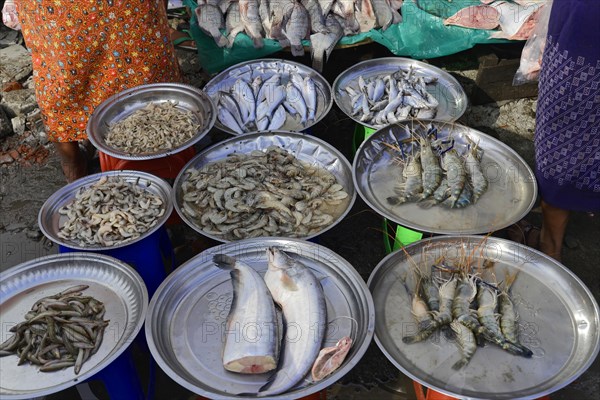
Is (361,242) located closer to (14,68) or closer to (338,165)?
(338,165)

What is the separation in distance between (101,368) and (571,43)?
3164 millimetres

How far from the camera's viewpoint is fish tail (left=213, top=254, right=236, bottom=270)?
2787 millimetres

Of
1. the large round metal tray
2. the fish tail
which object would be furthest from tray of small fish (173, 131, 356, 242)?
the fish tail

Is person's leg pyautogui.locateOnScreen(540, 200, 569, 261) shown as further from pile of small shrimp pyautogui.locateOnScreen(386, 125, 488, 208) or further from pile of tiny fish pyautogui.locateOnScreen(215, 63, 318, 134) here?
pile of tiny fish pyautogui.locateOnScreen(215, 63, 318, 134)

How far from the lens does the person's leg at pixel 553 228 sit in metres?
3.71

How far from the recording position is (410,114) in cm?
442

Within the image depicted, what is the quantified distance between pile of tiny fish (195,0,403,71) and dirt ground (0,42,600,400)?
43 cm

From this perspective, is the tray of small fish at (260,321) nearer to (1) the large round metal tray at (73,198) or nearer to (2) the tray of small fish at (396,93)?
(1) the large round metal tray at (73,198)

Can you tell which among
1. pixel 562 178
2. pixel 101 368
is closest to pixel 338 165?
pixel 562 178

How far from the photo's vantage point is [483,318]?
269 cm

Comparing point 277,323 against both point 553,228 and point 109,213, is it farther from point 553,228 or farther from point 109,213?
point 553,228

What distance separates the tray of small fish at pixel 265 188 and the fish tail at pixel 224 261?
0.37 m

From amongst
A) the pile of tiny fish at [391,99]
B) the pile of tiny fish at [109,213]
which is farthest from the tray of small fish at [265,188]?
the pile of tiny fish at [391,99]

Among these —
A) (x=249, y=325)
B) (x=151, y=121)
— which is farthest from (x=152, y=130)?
(x=249, y=325)
